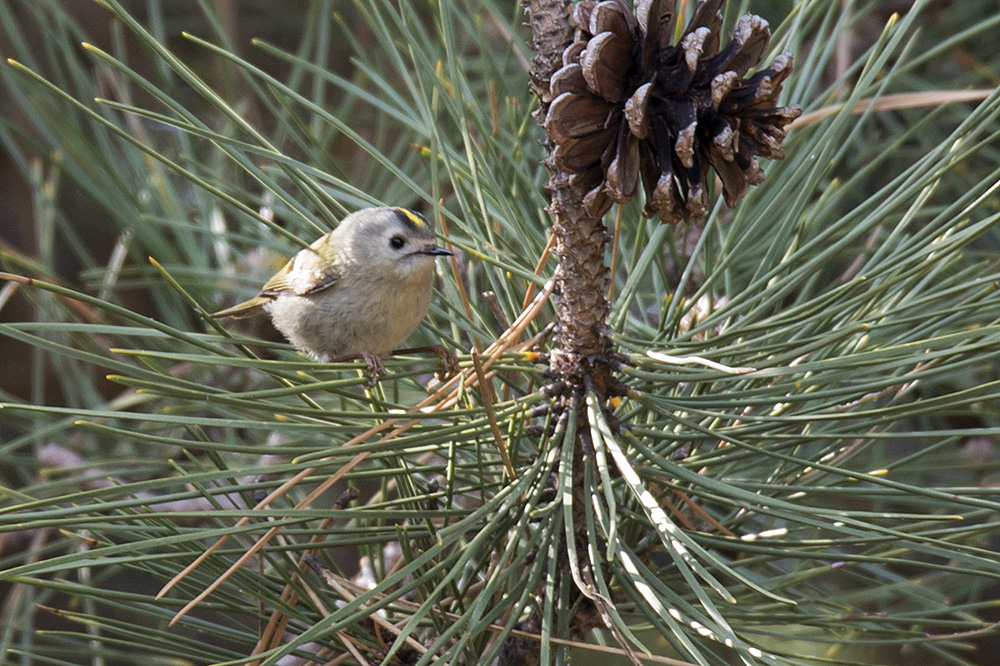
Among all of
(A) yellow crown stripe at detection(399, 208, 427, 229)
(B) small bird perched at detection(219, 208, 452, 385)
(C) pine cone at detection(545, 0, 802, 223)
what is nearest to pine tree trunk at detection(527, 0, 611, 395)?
(C) pine cone at detection(545, 0, 802, 223)

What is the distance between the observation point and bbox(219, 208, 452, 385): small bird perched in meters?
1.27

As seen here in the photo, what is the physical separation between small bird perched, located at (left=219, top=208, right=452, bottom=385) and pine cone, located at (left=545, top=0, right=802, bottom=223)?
0.38 metres

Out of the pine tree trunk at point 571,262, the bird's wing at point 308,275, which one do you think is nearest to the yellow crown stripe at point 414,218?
the bird's wing at point 308,275

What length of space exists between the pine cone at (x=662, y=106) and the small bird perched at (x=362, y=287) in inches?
14.9

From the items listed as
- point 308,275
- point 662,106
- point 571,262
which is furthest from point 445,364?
point 308,275

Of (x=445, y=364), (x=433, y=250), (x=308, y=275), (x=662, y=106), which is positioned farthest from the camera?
(x=308, y=275)

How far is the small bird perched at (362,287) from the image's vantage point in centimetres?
127

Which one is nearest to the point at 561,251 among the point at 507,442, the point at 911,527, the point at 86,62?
the point at 507,442

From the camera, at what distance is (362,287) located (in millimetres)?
1395

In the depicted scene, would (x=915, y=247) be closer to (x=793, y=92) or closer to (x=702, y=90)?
(x=702, y=90)

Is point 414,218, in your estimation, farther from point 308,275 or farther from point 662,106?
point 662,106

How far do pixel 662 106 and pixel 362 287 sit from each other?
63 cm

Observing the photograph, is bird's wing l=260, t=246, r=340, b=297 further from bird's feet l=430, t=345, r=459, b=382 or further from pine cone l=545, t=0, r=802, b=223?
pine cone l=545, t=0, r=802, b=223

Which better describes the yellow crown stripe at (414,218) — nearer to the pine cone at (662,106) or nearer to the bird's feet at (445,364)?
the bird's feet at (445,364)
